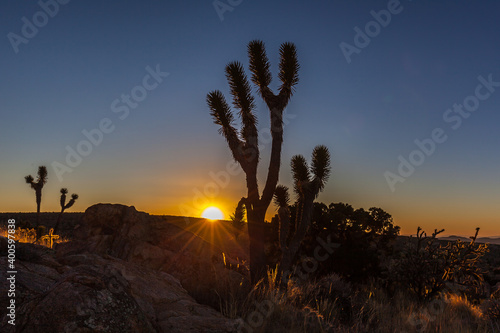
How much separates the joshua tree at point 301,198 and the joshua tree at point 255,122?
0.99 m

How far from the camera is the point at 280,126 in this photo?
1338 centimetres

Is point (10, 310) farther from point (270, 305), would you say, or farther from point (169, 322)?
point (270, 305)

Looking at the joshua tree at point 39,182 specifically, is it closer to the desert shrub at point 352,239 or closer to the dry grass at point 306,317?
the desert shrub at point 352,239

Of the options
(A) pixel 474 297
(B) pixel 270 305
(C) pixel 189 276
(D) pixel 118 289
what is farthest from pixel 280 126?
(D) pixel 118 289

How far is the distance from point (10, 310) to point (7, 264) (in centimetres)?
112

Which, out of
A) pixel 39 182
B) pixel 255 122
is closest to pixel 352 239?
pixel 255 122

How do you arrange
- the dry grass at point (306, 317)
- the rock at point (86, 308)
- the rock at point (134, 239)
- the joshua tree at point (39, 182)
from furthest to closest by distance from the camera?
the joshua tree at point (39, 182)
the rock at point (134, 239)
the dry grass at point (306, 317)
the rock at point (86, 308)

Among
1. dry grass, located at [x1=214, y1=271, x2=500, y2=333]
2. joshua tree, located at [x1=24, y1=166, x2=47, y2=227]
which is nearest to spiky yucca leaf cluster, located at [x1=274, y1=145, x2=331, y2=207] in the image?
dry grass, located at [x1=214, y1=271, x2=500, y2=333]

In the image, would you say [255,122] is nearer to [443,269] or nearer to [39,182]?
[443,269]

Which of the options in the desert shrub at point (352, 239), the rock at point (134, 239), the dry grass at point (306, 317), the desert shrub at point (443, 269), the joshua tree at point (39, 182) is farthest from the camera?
the joshua tree at point (39, 182)

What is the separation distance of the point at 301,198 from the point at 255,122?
387cm

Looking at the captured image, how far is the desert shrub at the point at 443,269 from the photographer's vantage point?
12.5m

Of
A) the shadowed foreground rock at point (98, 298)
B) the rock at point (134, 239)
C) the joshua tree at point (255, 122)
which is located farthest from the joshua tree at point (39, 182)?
the shadowed foreground rock at point (98, 298)

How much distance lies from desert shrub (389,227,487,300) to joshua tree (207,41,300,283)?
573 centimetres
